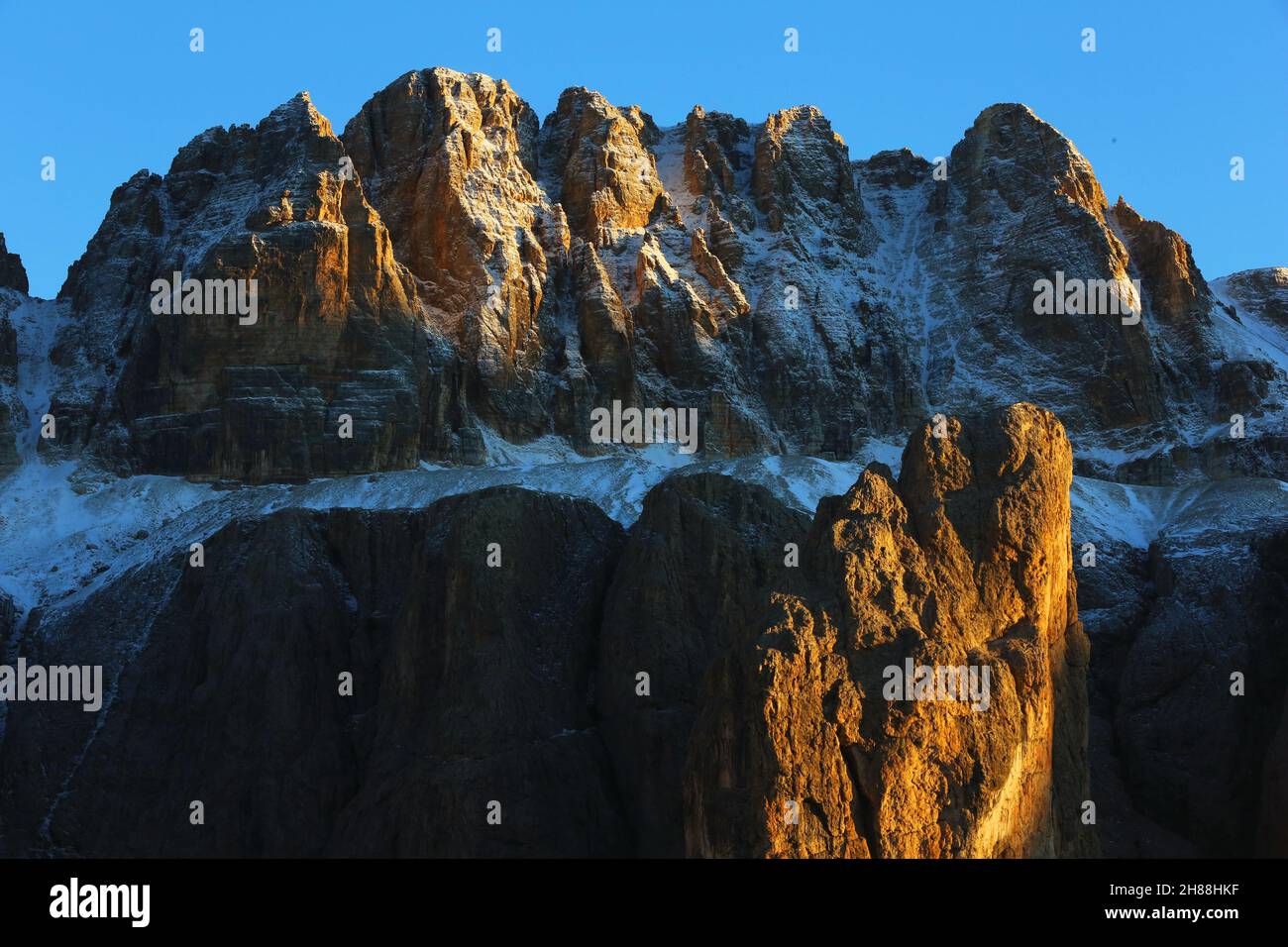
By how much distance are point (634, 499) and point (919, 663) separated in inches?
2146

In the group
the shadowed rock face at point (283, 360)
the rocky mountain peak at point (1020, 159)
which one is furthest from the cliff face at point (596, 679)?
the rocky mountain peak at point (1020, 159)

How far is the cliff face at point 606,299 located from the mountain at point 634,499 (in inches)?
13.5

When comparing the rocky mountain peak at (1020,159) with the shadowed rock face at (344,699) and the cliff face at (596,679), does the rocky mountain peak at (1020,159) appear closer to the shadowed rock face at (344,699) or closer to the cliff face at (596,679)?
the cliff face at (596,679)

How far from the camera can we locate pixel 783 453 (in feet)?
451

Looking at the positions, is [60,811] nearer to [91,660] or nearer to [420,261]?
[91,660]

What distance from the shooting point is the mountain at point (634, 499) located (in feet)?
212

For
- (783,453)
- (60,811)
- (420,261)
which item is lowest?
(60,811)

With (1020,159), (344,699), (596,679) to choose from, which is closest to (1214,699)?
(596,679)

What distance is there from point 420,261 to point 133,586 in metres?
40.9

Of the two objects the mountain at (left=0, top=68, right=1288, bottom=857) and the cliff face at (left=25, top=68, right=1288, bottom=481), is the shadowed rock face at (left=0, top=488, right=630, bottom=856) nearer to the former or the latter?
the mountain at (left=0, top=68, right=1288, bottom=857)

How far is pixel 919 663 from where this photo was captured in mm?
60656

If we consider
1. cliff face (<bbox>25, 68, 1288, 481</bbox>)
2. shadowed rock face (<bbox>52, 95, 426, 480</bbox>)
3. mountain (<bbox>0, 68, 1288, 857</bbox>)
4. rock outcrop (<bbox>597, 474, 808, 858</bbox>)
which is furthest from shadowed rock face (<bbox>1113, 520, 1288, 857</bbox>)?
shadowed rock face (<bbox>52, 95, 426, 480</bbox>)

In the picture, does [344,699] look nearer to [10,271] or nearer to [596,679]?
[596,679]
